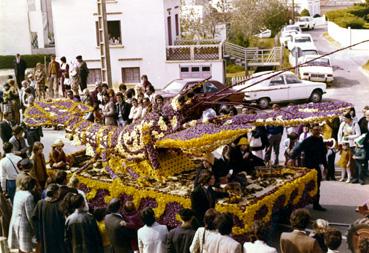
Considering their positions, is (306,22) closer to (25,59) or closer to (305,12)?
(305,12)

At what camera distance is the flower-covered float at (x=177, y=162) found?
9.98 meters

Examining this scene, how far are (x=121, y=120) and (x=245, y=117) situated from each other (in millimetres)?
7055

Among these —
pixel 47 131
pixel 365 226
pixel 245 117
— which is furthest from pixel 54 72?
pixel 365 226

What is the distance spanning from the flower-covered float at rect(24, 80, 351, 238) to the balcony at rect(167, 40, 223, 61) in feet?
56.9

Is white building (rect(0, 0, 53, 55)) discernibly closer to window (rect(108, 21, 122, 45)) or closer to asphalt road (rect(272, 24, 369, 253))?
window (rect(108, 21, 122, 45))

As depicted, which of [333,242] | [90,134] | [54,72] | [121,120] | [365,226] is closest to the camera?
[333,242]

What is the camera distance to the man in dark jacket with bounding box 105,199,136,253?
8.74 meters

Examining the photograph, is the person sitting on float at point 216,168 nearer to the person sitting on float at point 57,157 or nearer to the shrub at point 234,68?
the person sitting on float at point 57,157

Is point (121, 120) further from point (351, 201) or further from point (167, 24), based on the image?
point (167, 24)

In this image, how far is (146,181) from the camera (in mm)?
11516

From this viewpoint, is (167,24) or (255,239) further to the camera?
(167,24)

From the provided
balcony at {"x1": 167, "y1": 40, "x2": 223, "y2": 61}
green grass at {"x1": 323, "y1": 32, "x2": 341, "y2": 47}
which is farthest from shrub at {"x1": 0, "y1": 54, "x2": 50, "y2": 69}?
green grass at {"x1": 323, "y1": 32, "x2": 341, "y2": 47}

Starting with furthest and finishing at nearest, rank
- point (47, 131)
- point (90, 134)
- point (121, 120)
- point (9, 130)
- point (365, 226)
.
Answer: point (47, 131) → point (121, 120) → point (9, 130) → point (90, 134) → point (365, 226)

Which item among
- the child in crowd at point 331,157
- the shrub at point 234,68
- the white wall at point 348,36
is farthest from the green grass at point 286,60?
the child in crowd at point 331,157
